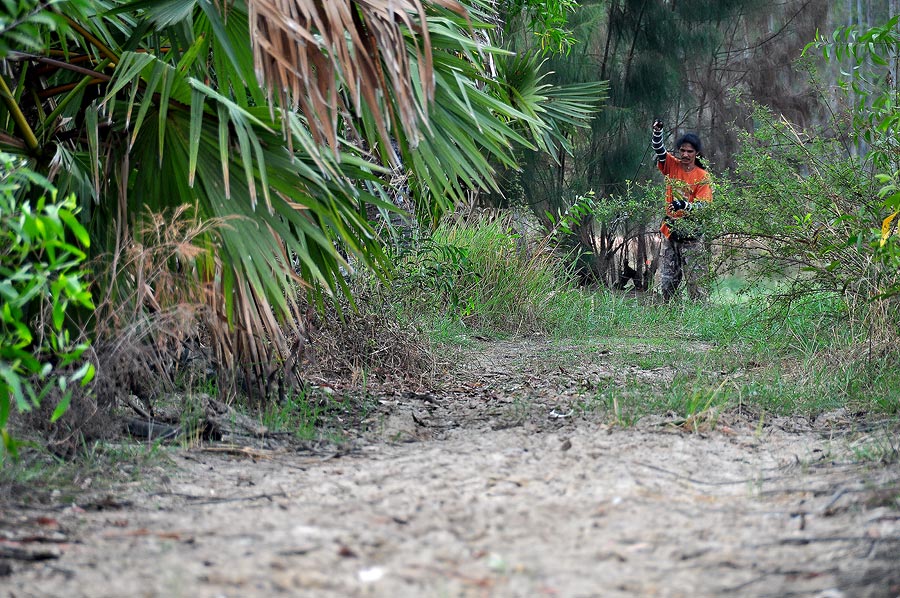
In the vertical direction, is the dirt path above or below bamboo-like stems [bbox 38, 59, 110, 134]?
below

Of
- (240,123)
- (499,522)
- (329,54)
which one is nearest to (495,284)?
(240,123)

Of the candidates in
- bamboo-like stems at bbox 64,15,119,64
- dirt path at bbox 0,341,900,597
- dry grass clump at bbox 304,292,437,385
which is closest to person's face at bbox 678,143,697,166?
dry grass clump at bbox 304,292,437,385

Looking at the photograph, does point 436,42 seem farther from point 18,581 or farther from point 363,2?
point 18,581

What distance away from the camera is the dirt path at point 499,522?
212 centimetres

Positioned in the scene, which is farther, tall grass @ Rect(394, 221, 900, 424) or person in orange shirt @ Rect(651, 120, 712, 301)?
person in orange shirt @ Rect(651, 120, 712, 301)

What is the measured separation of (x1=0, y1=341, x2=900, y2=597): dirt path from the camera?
6.95ft

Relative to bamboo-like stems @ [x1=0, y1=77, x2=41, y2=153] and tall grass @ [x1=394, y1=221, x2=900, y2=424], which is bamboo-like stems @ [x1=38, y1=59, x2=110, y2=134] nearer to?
bamboo-like stems @ [x1=0, y1=77, x2=41, y2=153]

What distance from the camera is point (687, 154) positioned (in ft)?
31.3

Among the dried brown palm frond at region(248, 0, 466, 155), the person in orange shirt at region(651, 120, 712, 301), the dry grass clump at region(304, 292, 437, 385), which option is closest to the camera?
the dried brown palm frond at region(248, 0, 466, 155)

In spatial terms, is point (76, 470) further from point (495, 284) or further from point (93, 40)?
point (495, 284)

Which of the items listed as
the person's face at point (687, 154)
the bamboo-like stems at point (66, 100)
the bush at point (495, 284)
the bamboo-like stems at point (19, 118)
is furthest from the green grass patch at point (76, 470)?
the person's face at point (687, 154)

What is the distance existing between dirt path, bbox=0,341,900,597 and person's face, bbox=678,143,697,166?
6.07 metres

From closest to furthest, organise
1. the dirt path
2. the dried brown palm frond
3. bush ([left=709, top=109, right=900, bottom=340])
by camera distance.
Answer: the dirt path < the dried brown palm frond < bush ([left=709, top=109, right=900, bottom=340])

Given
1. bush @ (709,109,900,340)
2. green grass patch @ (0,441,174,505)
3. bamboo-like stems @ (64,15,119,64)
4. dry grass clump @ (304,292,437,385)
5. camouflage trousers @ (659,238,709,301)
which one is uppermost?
bamboo-like stems @ (64,15,119,64)
